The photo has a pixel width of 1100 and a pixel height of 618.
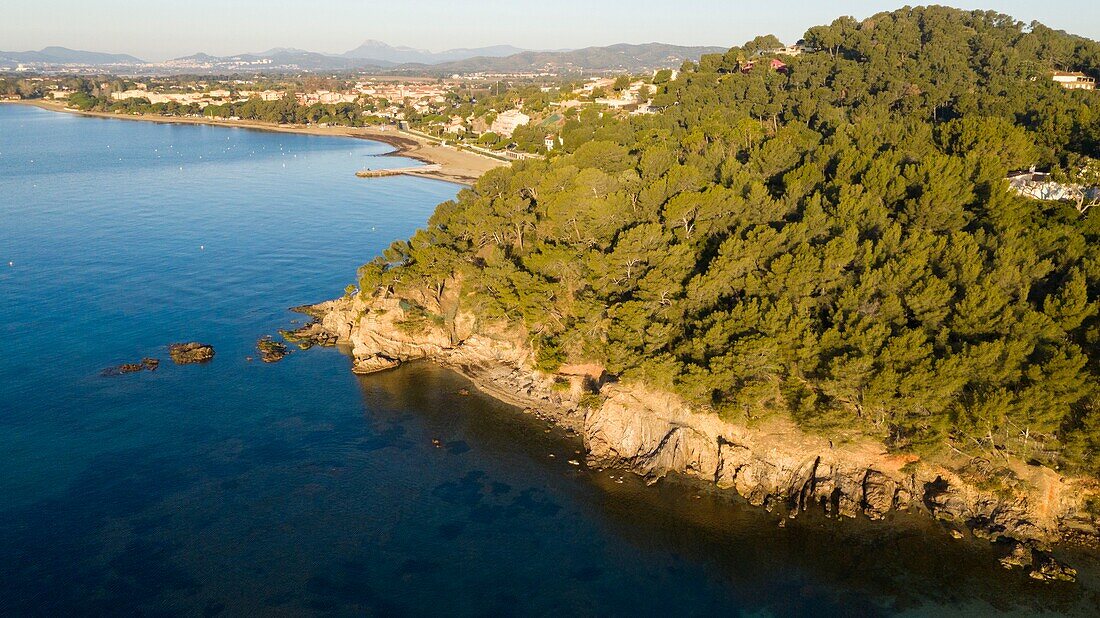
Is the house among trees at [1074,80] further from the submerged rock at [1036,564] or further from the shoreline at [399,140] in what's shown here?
the shoreline at [399,140]

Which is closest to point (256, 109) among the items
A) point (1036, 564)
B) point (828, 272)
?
point (828, 272)

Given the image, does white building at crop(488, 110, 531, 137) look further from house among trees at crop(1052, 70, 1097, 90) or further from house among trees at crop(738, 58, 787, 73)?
house among trees at crop(1052, 70, 1097, 90)

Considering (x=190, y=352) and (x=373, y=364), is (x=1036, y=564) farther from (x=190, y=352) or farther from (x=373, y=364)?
(x=190, y=352)

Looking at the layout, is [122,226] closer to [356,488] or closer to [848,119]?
[356,488]

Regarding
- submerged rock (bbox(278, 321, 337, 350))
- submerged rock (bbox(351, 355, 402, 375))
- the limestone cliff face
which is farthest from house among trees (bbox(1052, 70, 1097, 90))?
submerged rock (bbox(278, 321, 337, 350))

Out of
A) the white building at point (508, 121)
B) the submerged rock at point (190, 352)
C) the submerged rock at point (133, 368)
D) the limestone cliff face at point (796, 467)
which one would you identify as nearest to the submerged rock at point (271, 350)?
the submerged rock at point (190, 352)

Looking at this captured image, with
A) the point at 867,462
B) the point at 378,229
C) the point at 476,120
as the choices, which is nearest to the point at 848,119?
the point at 867,462
